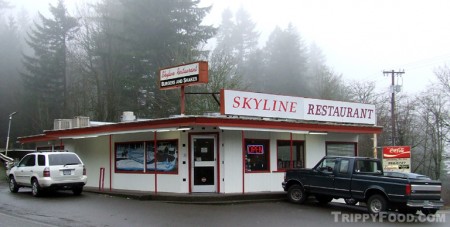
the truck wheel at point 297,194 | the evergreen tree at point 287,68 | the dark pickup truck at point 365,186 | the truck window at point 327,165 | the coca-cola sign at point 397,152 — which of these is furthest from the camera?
the evergreen tree at point 287,68

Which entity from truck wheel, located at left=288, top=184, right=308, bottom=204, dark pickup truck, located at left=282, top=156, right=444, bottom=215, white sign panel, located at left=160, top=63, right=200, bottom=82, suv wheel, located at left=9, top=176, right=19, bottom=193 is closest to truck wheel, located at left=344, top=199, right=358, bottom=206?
dark pickup truck, located at left=282, top=156, right=444, bottom=215

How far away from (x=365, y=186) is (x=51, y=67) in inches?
1595

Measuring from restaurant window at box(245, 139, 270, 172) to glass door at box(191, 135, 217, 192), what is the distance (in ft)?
4.68

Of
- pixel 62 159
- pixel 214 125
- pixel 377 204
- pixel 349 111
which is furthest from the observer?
pixel 349 111

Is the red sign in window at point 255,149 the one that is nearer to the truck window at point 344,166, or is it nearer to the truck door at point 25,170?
the truck window at point 344,166

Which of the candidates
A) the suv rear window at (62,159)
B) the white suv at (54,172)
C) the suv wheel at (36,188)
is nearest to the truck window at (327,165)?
the white suv at (54,172)

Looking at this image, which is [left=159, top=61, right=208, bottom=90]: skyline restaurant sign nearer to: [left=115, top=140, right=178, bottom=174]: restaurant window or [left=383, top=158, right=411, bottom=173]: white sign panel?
[left=115, top=140, right=178, bottom=174]: restaurant window

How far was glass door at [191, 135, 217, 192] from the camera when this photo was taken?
16.9m

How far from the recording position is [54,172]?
16.9 metres

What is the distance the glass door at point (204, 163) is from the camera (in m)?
16.9

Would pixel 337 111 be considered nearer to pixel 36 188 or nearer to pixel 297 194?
pixel 297 194

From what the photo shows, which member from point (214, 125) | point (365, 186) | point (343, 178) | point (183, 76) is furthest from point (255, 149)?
point (365, 186)

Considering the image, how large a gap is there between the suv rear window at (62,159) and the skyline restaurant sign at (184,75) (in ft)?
14.9

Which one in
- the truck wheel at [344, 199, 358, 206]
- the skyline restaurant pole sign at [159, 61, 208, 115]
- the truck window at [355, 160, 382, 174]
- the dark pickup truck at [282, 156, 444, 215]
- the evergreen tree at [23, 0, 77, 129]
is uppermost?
the evergreen tree at [23, 0, 77, 129]
